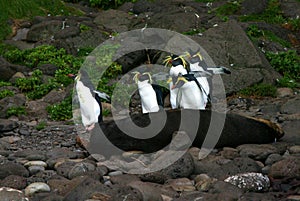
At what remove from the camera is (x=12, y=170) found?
6875 millimetres

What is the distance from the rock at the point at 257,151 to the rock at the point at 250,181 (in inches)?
37.4

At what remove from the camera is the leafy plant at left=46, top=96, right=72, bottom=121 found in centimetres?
1059

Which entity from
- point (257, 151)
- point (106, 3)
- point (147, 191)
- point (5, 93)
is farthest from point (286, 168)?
point (106, 3)

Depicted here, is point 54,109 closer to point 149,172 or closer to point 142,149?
point 142,149

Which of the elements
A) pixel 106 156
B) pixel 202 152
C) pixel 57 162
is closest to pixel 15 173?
pixel 57 162

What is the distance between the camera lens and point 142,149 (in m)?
7.77

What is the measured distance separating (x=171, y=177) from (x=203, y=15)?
33.6ft

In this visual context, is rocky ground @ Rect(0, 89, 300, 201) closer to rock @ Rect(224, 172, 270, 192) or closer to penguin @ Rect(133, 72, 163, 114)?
rock @ Rect(224, 172, 270, 192)

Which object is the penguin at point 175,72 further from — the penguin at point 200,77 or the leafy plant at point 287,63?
the leafy plant at point 287,63

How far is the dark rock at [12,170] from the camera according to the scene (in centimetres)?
676

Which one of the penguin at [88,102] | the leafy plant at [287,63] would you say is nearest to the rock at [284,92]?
the leafy plant at [287,63]

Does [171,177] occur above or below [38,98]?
above

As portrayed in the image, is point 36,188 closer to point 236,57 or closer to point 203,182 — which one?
point 203,182

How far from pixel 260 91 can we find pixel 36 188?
6145 millimetres
